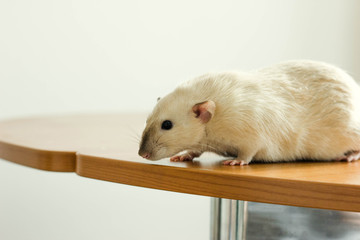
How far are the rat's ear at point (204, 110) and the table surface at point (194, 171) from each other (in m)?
0.12

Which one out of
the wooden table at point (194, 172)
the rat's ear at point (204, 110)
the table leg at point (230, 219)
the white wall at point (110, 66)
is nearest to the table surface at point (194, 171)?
the wooden table at point (194, 172)

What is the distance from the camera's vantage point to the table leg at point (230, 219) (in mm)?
2146

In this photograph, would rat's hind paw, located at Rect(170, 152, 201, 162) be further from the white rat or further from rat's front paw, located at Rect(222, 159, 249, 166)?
rat's front paw, located at Rect(222, 159, 249, 166)

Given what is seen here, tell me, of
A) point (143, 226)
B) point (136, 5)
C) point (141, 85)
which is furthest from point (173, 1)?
point (143, 226)

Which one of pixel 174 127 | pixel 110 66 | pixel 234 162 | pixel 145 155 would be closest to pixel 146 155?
pixel 145 155

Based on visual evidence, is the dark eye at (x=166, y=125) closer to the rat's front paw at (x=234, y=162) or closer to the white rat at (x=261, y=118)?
the white rat at (x=261, y=118)

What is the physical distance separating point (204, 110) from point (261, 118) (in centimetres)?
16

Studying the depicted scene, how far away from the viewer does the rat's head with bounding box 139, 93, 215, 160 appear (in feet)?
5.26

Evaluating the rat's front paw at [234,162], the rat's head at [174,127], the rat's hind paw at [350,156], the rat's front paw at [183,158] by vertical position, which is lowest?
the rat's hind paw at [350,156]

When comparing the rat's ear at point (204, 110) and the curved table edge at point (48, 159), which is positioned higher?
the rat's ear at point (204, 110)

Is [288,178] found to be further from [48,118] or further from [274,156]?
[48,118]

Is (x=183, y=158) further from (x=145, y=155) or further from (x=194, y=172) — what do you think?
(x=194, y=172)

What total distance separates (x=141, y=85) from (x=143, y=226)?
3.18 feet

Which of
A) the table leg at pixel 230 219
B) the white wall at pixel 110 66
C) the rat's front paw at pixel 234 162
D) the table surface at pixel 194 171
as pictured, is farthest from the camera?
the white wall at pixel 110 66
